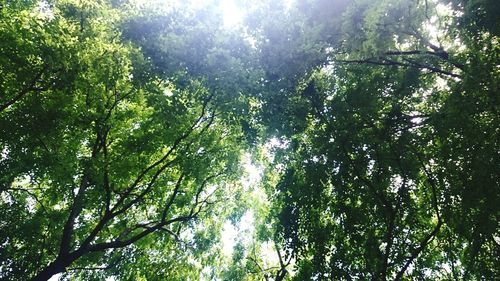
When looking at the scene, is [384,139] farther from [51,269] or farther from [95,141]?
[51,269]

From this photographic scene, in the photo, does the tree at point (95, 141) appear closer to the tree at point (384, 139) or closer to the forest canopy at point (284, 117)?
the forest canopy at point (284, 117)

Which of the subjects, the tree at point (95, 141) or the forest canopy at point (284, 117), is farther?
the tree at point (95, 141)

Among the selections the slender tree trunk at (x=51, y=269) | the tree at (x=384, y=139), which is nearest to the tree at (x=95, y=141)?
the slender tree trunk at (x=51, y=269)

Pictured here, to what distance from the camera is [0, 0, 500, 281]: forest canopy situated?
852 centimetres

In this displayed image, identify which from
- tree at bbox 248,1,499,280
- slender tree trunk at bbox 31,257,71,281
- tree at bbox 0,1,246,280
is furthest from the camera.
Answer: slender tree trunk at bbox 31,257,71,281

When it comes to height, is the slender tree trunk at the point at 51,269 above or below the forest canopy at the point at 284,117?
below

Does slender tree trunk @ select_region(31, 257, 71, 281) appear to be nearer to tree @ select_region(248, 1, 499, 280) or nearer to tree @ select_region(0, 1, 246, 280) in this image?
tree @ select_region(0, 1, 246, 280)

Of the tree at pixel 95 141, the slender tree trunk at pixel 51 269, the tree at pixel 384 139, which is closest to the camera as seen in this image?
the tree at pixel 384 139

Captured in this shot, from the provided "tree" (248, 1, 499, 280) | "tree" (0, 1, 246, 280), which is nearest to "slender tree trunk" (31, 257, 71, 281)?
"tree" (0, 1, 246, 280)

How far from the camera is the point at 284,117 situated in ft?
35.6

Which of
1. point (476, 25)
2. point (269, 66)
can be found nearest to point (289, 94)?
point (269, 66)

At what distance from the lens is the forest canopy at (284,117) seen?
28.0 ft

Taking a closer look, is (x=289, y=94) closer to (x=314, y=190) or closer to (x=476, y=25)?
(x=314, y=190)

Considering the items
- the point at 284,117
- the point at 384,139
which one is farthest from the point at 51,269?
the point at 384,139
